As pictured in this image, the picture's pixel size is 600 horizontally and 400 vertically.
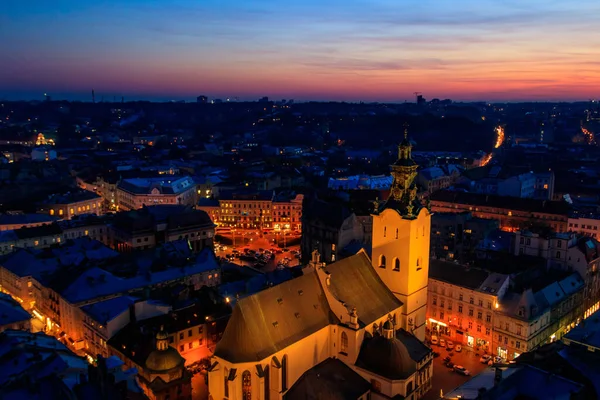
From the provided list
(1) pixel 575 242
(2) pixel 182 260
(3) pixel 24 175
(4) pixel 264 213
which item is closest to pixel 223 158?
(3) pixel 24 175

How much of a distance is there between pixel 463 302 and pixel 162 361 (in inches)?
1140

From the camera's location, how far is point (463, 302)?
5244cm

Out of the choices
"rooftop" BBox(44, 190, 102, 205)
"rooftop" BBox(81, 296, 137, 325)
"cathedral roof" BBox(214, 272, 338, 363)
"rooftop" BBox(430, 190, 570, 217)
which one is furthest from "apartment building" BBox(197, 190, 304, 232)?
"cathedral roof" BBox(214, 272, 338, 363)

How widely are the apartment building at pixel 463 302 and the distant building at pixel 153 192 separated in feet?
245

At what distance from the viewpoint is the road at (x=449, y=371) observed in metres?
43.2

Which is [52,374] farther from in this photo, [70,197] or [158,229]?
[70,197]

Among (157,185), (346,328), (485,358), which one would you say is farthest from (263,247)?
(346,328)

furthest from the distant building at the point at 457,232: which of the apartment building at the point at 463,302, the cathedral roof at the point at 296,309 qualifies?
the cathedral roof at the point at 296,309

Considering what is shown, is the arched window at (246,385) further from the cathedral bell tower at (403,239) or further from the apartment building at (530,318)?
the apartment building at (530,318)

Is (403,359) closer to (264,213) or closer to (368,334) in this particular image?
(368,334)

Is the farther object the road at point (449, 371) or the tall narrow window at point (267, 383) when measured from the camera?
the road at point (449, 371)

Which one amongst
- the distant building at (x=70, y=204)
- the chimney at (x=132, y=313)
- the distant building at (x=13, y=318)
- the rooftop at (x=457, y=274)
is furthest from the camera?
the distant building at (x=70, y=204)

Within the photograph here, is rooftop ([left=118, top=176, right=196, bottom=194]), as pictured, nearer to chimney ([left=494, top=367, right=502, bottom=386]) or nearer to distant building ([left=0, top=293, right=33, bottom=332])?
distant building ([left=0, top=293, right=33, bottom=332])

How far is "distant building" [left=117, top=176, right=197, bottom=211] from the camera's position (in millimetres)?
116750
